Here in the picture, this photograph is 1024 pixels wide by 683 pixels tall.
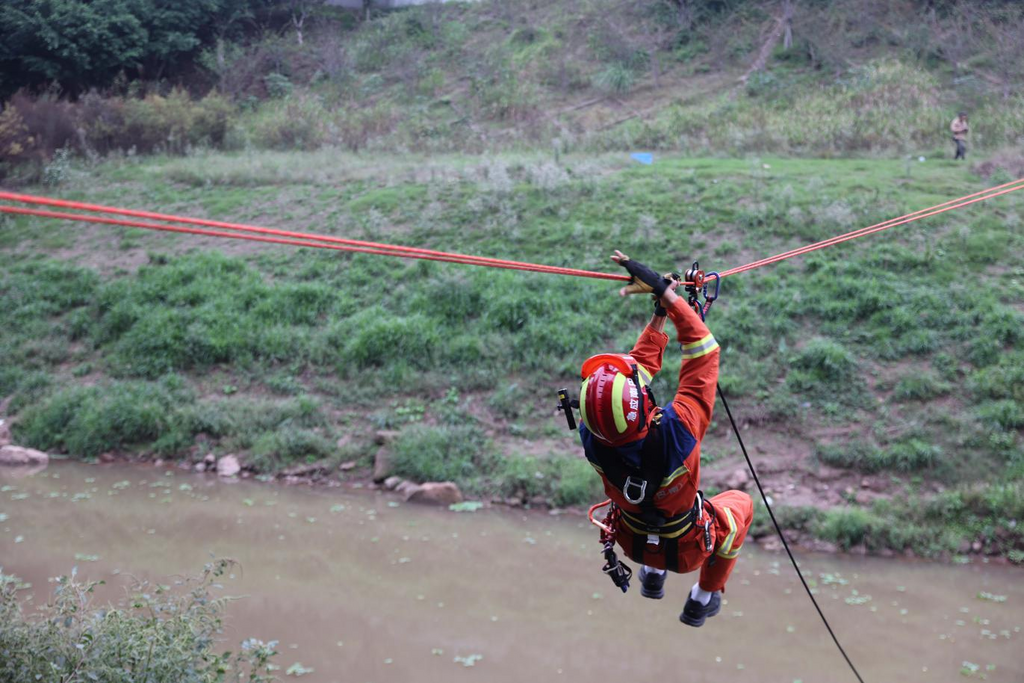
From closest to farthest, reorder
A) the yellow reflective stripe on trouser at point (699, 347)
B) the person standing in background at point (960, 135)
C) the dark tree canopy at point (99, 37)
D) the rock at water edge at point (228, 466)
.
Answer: the yellow reflective stripe on trouser at point (699, 347)
the rock at water edge at point (228, 466)
the person standing in background at point (960, 135)
the dark tree canopy at point (99, 37)

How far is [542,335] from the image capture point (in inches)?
528

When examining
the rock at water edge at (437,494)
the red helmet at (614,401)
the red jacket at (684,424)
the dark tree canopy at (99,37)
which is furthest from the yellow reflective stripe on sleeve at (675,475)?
the dark tree canopy at (99,37)

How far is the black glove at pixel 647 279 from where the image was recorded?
419 centimetres

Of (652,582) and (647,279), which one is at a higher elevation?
(647,279)

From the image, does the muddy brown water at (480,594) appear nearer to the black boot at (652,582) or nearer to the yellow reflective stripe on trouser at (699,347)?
the black boot at (652,582)

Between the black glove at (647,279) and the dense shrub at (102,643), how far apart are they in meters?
3.27

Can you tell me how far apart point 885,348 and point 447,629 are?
7637mm

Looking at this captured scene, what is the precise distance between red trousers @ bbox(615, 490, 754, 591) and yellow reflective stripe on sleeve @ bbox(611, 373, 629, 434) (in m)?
0.86

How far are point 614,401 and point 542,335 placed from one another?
947cm

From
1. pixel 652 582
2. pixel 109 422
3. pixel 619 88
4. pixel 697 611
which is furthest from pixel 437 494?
pixel 619 88

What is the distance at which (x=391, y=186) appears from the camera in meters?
18.5

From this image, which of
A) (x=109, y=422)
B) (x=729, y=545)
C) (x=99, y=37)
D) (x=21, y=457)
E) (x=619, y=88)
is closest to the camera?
(x=729, y=545)

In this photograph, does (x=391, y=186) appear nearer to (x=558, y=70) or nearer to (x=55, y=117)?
(x=55, y=117)

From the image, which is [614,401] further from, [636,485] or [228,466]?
[228,466]
